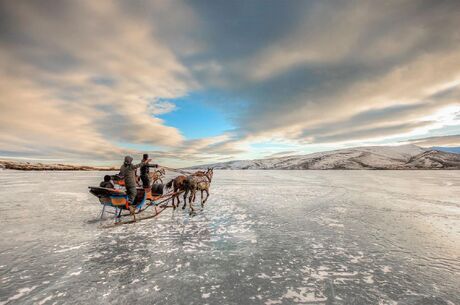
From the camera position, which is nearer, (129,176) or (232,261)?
(232,261)

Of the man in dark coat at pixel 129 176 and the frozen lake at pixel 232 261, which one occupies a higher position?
the man in dark coat at pixel 129 176

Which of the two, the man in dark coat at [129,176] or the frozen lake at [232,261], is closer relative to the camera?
the frozen lake at [232,261]

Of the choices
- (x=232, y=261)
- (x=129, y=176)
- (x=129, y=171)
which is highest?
(x=129, y=171)

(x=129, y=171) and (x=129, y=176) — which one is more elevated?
(x=129, y=171)

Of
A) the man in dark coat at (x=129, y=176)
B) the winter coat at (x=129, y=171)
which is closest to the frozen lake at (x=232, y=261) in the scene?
the man in dark coat at (x=129, y=176)

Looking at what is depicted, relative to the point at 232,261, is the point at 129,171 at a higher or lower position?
higher

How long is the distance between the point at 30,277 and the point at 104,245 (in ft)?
6.71

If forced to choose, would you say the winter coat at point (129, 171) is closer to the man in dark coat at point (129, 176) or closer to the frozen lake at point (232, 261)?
the man in dark coat at point (129, 176)

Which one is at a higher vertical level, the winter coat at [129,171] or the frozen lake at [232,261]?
the winter coat at [129,171]

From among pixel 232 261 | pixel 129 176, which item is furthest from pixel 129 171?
pixel 232 261

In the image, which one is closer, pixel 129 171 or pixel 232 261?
pixel 232 261

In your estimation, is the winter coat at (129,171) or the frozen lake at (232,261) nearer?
the frozen lake at (232,261)

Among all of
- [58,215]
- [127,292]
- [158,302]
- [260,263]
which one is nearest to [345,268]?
[260,263]

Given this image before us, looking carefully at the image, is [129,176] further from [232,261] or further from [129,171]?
[232,261]
